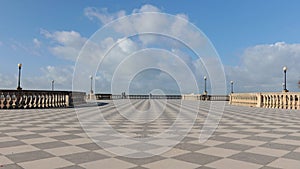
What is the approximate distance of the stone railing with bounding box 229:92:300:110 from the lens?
21.1 metres

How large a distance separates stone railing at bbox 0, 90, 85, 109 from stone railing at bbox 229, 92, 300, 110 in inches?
740

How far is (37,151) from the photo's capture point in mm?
4957

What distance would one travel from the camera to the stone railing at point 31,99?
17.3m

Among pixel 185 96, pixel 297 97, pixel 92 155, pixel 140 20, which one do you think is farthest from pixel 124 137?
pixel 185 96

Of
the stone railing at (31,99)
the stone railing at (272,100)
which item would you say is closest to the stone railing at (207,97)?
the stone railing at (272,100)

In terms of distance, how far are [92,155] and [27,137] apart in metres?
2.79

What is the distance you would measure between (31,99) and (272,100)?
21251 mm

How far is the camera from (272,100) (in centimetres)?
2331

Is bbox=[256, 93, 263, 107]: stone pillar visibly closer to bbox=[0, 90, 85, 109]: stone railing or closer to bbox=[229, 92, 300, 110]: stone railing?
bbox=[229, 92, 300, 110]: stone railing

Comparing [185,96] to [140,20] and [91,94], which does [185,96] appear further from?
[140,20]

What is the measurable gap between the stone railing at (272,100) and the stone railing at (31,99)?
1880cm

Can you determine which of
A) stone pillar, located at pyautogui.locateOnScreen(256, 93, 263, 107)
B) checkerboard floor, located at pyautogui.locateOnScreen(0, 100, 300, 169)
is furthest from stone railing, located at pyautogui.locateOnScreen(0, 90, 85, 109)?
stone pillar, located at pyautogui.locateOnScreen(256, 93, 263, 107)

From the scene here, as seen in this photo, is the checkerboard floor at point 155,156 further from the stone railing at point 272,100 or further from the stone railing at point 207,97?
the stone railing at point 207,97

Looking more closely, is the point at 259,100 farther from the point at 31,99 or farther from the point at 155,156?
the point at 155,156
